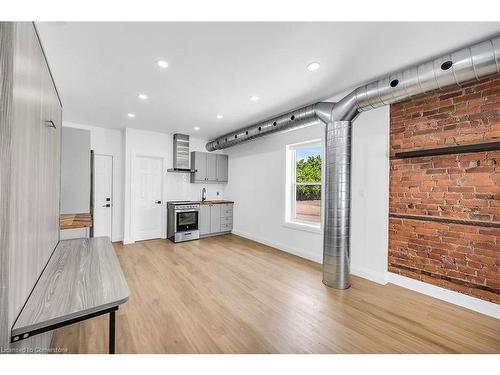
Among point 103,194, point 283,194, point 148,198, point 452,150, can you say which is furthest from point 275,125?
point 103,194

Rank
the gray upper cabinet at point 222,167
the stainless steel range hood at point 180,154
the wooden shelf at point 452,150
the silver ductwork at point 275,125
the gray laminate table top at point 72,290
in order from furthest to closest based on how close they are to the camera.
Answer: the gray upper cabinet at point 222,167 < the stainless steel range hood at point 180,154 < the silver ductwork at point 275,125 < the wooden shelf at point 452,150 < the gray laminate table top at point 72,290

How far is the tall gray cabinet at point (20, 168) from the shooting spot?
0.85m

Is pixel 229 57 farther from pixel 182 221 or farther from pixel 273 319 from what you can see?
pixel 182 221

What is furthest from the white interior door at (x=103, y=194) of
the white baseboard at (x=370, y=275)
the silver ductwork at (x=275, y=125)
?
the white baseboard at (x=370, y=275)

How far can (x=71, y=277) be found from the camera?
1432mm

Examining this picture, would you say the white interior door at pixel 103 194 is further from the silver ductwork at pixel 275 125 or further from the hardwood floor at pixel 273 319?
the silver ductwork at pixel 275 125

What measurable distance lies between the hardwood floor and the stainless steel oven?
1713 millimetres

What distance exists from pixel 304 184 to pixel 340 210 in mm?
1501

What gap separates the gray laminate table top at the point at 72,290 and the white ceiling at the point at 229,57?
6.40ft

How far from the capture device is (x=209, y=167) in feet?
19.2

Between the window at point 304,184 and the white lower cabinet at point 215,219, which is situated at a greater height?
the window at point 304,184

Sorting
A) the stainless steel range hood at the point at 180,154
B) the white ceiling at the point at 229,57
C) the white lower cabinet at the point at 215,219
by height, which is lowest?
the white lower cabinet at the point at 215,219
